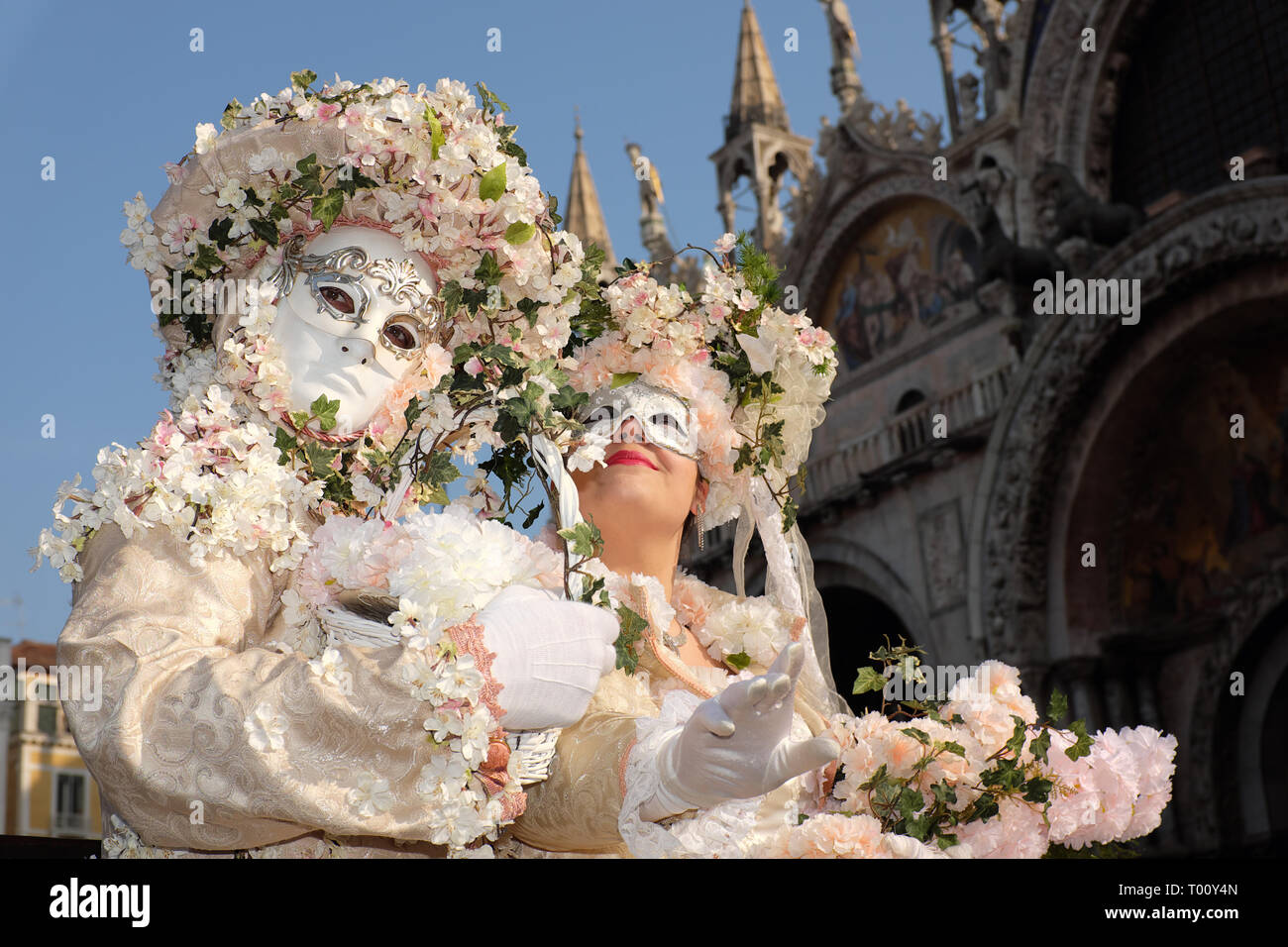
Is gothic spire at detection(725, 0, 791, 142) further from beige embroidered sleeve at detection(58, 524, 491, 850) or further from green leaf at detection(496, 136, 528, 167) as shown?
beige embroidered sleeve at detection(58, 524, 491, 850)

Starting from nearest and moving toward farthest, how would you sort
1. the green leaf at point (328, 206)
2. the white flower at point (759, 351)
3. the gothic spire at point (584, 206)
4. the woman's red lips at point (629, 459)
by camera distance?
1. the green leaf at point (328, 206)
2. the woman's red lips at point (629, 459)
3. the white flower at point (759, 351)
4. the gothic spire at point (584, 206)

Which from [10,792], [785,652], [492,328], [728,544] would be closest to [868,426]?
[728,544]

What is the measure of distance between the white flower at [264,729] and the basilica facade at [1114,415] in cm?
778

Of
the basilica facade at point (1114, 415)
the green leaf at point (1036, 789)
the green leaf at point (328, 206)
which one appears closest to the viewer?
the green leaf at point (1036, 789)

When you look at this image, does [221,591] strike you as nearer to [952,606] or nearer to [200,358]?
[200,358]

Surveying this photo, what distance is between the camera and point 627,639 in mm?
3016

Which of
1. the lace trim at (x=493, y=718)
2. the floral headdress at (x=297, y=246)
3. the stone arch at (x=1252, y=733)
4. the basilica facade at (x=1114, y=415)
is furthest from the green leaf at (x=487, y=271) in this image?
the stone arch at (x=1252, y=733)

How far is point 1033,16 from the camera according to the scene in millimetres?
12945

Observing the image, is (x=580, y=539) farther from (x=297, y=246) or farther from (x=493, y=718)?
(x=297, y=246)

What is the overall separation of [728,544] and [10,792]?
52.3 feet

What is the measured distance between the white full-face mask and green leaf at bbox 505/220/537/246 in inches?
8.7

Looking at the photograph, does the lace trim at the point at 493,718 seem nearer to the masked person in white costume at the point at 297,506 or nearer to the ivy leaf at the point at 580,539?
the masked person in white costume at the point at 297,506

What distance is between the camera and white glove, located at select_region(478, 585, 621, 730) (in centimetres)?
232

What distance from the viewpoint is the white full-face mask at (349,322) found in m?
2.92
